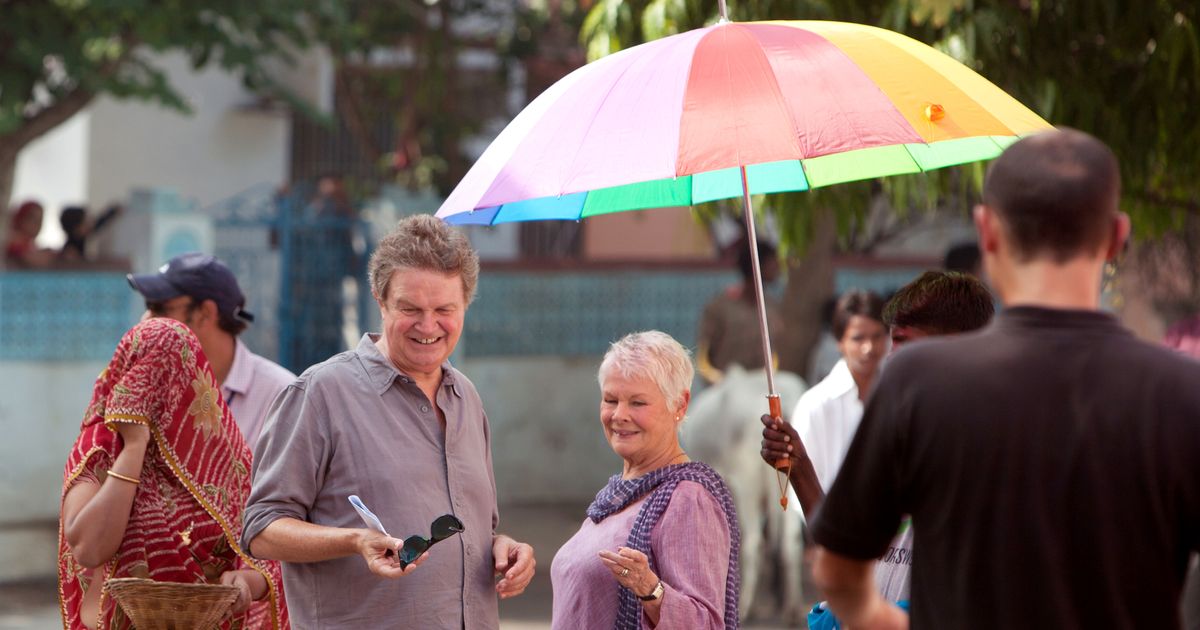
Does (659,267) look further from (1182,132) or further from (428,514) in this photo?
(428,514)

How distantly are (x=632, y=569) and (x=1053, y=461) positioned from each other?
146 centimetres

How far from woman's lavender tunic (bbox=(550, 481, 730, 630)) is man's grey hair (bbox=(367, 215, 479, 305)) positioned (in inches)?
28.0

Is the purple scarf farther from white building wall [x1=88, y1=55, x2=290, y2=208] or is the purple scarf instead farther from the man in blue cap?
white building wall [x1=88, y1=55, x2=290, y2=208]

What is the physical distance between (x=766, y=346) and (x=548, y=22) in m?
12.4

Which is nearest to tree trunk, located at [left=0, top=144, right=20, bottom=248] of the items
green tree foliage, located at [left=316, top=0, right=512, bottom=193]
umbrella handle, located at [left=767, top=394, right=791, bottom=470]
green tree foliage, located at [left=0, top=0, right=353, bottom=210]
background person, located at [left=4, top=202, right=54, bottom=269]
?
green tree foliage, located at [left=0, top=0, right=353, bottom=210]

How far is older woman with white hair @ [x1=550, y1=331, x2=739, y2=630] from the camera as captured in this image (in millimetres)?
3701

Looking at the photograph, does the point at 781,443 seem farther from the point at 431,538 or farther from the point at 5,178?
the point at 5,178

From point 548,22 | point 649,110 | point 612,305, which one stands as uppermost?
point 548,22

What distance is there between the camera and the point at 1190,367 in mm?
2295

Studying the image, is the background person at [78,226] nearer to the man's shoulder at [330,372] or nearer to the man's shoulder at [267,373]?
the man's shoulder at [267,373]

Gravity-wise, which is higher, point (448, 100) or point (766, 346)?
point (448, 100)

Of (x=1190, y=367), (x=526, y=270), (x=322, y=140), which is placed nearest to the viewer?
(x=1190, y=367)

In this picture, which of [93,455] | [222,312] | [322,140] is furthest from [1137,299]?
[322,140]

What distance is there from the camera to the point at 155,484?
13.2 ft
